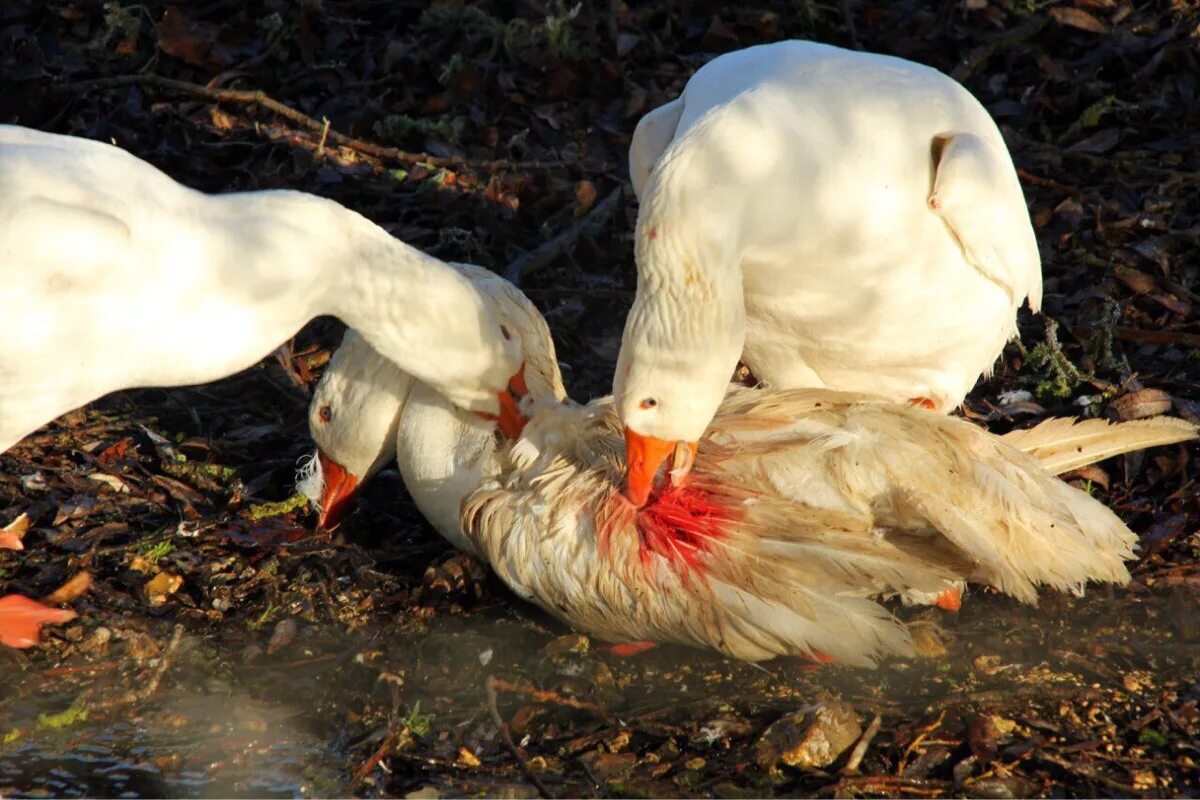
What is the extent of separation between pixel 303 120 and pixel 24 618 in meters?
3.48

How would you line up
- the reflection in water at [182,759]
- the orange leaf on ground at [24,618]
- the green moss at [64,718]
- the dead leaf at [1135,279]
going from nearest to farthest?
the reflection in water at [182,759], the green moss at [64,718], the orange leaf on ground at [24,618], the dead leaf at [1135,279]

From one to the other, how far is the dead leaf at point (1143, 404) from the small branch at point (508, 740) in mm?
2844

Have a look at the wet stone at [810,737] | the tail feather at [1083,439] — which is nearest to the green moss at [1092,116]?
the tail feather at [1083,439]

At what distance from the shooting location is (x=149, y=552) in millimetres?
5703

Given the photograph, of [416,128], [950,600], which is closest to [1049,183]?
[950,600]

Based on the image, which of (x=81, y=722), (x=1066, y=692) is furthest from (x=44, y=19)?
(x=1066, y=692)

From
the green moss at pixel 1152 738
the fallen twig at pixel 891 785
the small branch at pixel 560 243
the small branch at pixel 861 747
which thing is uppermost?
the small branch at pixel 560 243

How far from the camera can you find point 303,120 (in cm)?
789

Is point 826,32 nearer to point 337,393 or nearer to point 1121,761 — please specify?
point 337,393

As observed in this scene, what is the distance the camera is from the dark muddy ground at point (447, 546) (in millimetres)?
4660

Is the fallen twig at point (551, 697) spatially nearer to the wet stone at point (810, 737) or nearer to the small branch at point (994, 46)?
the wet stone at point (810, 737)

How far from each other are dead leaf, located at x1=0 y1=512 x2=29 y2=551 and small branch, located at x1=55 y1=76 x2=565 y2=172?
2.64 metres

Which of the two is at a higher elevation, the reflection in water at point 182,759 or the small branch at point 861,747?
the reflection in water at point 182,759

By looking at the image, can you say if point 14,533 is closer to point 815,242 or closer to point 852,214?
point 815,242
